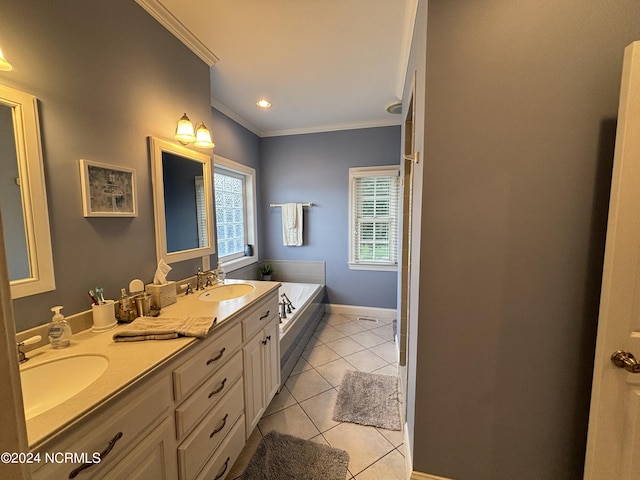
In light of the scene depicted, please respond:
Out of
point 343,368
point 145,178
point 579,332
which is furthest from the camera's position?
point 343,368

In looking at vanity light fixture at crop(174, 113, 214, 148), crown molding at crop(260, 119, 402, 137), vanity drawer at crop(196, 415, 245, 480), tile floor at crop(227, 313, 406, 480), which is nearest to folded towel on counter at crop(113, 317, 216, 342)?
vanity drawer at crop(196, 415, 245, 480)

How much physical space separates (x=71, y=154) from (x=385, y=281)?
338 centimetres

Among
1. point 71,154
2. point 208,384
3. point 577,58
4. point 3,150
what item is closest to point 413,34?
point 577,58

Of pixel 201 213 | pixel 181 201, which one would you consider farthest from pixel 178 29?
pixel 201 213

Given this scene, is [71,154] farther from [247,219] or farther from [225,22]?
[247,219]

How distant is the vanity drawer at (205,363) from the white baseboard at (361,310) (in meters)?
2.53

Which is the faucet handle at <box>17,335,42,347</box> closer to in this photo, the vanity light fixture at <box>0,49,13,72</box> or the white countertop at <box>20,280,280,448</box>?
the white countertop at <box>20,280,280,448</box>

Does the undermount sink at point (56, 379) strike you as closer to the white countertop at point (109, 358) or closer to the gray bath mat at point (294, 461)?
the white countertop at point (109, 358)

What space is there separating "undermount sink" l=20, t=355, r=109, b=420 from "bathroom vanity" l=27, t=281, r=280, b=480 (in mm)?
52

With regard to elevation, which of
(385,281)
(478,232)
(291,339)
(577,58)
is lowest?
(291,339)

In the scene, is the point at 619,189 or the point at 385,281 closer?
the point at 619,189

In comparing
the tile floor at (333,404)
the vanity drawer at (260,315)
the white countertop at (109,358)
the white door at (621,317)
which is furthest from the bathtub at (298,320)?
the white door at (621,317)

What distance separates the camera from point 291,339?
8.47ft

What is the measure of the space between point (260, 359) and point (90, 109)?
168cm
